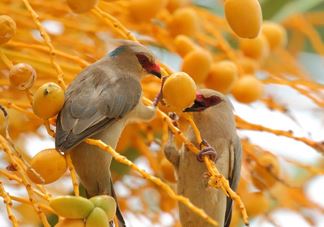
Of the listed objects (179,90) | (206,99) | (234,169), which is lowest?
(234,169)

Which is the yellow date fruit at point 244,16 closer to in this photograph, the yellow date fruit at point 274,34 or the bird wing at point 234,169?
the bird wing at point 234,169

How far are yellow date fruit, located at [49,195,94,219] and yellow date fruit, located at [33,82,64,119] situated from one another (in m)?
0.14

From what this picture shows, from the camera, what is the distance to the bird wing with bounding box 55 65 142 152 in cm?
104

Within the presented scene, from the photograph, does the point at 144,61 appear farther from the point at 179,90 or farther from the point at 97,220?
the point at 97,220

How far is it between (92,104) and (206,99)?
313 millimetres

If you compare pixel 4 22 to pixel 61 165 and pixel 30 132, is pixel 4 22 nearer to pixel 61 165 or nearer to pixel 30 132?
pixel 61 165

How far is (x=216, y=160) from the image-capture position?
143 centimetres

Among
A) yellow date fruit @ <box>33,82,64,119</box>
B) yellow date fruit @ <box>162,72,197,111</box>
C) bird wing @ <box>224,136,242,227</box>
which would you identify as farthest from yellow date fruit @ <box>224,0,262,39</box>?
bird wing @ <box>224,136,242,227</box>

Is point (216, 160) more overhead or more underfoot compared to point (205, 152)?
more underfoot

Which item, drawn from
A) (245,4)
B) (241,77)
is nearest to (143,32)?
(241,77)

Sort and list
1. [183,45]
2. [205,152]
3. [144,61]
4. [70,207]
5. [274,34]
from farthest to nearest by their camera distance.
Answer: [274,34] < [183,45] < [144,61] < [205,152] < [70,207]

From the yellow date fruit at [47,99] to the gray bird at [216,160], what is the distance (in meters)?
0.37

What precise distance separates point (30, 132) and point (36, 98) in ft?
1.66

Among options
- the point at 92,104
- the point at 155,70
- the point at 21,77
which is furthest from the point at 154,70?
the point at 21,77
